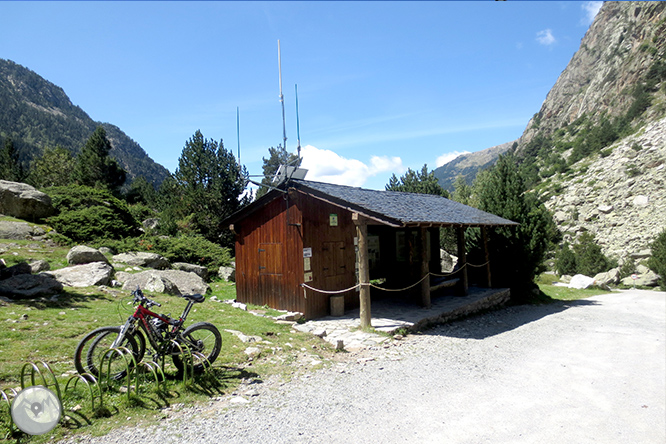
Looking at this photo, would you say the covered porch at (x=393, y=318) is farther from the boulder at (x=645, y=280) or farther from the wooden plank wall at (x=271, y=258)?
the boulder at (x=645, y=280)

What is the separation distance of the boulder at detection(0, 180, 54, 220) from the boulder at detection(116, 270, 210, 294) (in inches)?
327

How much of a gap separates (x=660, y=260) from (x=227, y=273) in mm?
25962

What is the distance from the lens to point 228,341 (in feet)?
23.0

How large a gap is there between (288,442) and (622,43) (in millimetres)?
89411

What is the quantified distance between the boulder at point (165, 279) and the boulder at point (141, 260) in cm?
204

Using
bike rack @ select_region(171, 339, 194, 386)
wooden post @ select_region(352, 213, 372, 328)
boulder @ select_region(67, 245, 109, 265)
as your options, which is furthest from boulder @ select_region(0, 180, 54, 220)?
bike rack @ select_region(171, 339, 194, 386)

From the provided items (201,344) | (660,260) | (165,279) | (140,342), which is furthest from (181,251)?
(660,260)

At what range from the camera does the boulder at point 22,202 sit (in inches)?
621

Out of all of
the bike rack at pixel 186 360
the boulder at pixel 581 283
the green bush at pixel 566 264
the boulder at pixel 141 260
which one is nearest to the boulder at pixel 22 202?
the boulder at pixel 141 260

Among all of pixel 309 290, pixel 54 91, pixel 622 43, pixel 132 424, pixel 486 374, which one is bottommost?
pixel 486 374

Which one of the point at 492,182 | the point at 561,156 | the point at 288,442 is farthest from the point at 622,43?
the point at 288,442

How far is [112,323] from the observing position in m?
7.12

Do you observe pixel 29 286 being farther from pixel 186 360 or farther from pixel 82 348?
pixel 186 360

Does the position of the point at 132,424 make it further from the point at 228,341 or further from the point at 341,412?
the point at 228,341
